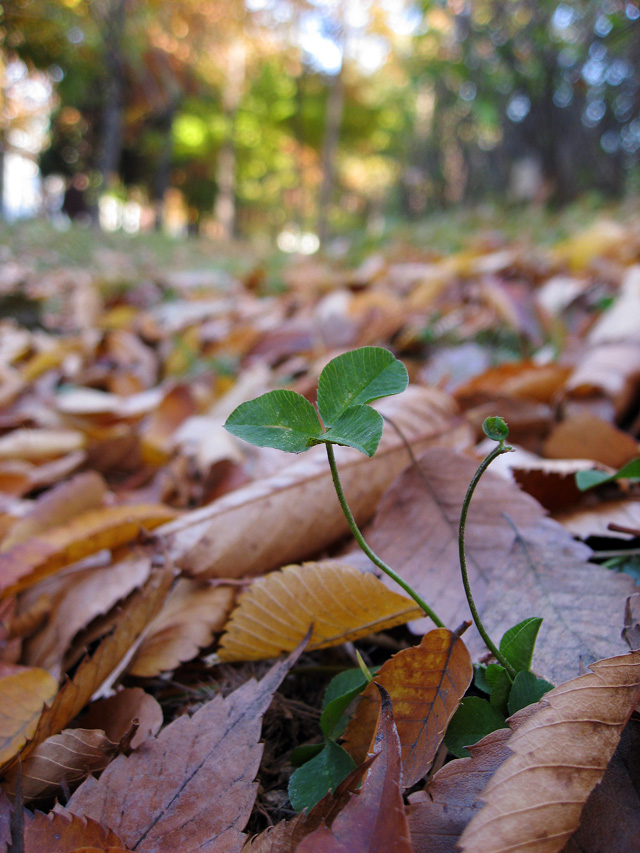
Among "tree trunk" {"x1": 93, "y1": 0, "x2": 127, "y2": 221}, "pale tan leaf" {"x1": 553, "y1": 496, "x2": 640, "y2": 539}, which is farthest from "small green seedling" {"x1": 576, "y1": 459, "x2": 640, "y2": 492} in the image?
"tree trunk" {"x1": 93, "y1": 0, "x2": 127, "y2": 221}

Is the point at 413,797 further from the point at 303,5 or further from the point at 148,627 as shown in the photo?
the point at 303,5

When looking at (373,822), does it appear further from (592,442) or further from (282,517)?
(592,442)

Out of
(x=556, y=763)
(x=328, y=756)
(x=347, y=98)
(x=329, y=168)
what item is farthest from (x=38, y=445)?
(x=347, y=98)

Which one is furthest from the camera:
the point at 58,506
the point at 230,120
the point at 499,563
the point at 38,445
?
the point at 230,120

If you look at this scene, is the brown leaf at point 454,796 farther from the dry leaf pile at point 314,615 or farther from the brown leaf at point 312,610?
the brown leaf at point 312,610

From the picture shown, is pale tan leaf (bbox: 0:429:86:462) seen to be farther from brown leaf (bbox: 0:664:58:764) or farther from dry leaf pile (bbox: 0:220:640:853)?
brown leaf (bbox: 0:664:58:764)

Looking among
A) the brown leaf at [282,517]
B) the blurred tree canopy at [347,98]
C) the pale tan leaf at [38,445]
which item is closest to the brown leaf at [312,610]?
the brown leaf at [282,517]

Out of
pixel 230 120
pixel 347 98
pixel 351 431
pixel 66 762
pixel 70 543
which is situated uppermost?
pixel 347 98
